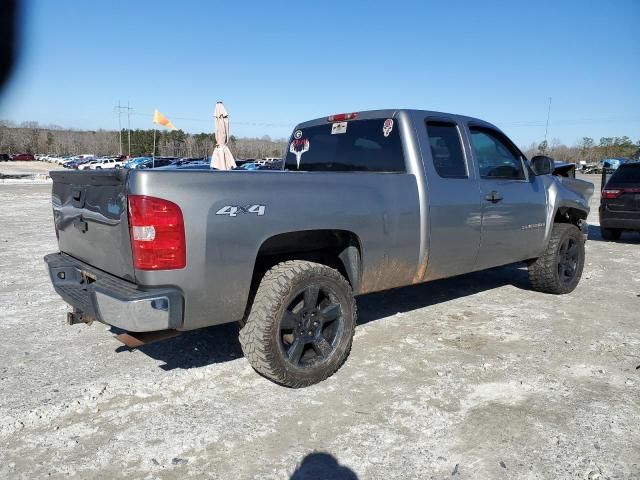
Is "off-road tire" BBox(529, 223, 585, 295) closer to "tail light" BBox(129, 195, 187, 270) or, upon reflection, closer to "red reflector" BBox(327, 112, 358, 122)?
"red reflector" BBox(327, 112, 358, 122)

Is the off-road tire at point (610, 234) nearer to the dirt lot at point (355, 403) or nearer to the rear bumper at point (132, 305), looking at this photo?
the dirt lot at point (355, 403)

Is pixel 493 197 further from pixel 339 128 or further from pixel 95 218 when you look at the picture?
pixel 95 218

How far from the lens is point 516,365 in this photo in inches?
149

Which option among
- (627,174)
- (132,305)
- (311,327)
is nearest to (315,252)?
(311,327)

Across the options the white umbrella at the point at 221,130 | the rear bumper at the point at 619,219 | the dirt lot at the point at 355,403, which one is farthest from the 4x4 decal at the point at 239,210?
the rear bumper at the point at 619,219

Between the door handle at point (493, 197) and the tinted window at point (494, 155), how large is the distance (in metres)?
0.18

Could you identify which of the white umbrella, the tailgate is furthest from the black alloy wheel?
the white umbrella

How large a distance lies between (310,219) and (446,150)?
1751mm

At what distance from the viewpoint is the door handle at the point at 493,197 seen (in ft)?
14.9

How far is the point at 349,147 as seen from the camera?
456cm

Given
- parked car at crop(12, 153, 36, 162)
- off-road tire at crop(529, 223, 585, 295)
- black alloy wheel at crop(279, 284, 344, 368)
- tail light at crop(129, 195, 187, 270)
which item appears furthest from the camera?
parked car at crop(12, 153, 36, 162)

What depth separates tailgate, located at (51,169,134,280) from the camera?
9.28 feet

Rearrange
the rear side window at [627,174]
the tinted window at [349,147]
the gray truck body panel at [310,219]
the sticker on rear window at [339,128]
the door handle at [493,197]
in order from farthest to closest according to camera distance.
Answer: the rear side window at [627,174]
the sticker on rear window at [339,128]
the door handle at [493,197]
the tinted window at [349,147]
the gray truck body panel at [310,219]

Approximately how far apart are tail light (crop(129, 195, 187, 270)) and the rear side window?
974 centimetres
